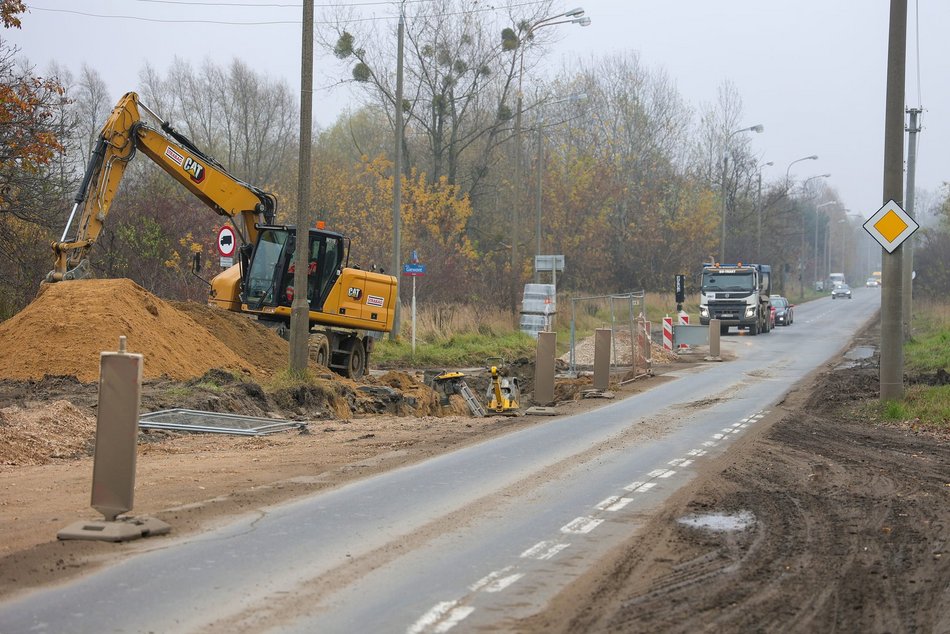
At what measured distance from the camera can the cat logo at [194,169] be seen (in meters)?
22.0

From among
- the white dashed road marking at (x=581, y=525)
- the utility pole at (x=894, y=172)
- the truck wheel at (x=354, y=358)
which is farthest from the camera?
the truck wheel at (x=354, y=358)

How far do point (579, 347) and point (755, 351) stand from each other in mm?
8530

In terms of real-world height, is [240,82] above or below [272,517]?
above

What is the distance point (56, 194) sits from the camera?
25500 millimetres

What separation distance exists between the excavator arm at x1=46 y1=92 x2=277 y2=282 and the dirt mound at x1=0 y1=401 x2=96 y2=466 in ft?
24.0

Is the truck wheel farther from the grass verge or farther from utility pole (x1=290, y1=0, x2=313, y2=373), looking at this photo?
the grass verge

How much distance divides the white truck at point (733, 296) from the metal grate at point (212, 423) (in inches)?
1434

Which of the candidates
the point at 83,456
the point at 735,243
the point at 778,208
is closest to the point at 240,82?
the point at 735,243

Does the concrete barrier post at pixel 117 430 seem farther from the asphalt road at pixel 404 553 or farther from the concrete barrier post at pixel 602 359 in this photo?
the concrete barrier post at pixel 602 359

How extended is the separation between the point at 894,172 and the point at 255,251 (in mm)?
12496

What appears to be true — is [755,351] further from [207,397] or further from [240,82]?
[240,82]

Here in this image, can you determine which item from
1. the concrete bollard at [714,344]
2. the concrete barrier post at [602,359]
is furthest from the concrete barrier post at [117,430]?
the concrete bollard at [714,344]

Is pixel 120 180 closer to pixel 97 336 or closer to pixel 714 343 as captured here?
pixel 97 336

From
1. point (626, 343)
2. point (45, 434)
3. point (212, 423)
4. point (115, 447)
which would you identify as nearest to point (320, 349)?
point (212, 423)
